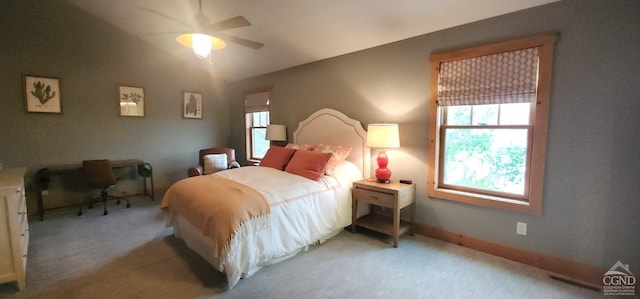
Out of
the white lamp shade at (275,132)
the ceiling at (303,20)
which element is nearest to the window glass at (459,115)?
the ceiling at (303,20)

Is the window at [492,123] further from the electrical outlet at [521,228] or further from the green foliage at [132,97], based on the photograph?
the green foliage at [132,97]

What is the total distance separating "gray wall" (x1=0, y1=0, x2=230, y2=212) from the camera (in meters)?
3.70

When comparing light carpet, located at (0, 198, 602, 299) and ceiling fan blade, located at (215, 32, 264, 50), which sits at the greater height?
ceiling fan blade, located at (215, 32, 264, 50)

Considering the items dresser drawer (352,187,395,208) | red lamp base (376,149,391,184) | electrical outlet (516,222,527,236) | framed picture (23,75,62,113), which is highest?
framed picture (23,75,62,113)

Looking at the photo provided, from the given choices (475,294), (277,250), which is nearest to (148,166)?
(277,250)

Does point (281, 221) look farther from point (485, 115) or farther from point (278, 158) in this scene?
point (485, 115)

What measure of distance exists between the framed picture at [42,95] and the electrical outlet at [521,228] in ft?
19.9

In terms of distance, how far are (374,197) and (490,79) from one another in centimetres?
160

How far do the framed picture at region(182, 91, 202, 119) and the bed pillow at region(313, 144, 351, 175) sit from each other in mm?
3037

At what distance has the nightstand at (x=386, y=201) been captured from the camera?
9.06ft

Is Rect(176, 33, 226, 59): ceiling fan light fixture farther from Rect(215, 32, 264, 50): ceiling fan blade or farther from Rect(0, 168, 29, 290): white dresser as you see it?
Rect(0, 168, 29, 290): white dresser

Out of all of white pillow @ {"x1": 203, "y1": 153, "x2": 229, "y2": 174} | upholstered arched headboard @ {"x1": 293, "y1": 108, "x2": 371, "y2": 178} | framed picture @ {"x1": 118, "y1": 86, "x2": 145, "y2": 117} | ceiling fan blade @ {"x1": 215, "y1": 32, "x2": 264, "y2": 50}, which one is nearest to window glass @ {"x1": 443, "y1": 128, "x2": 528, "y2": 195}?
upholstered arched headboard @ {"x1": 293, "y1": 108, "x2": 371, "y2": 178}

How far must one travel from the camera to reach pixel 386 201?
2.82 m

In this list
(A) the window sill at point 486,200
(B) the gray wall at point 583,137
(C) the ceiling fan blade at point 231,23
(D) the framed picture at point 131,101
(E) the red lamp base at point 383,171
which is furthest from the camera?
(D) the framed picture at point 131,101
